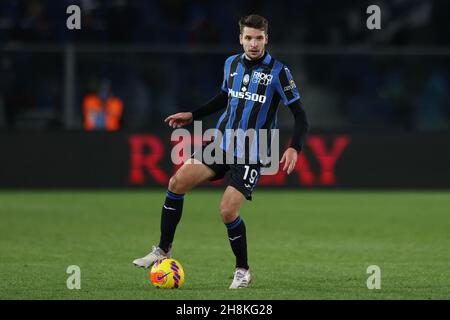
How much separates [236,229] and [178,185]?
0.56 meters

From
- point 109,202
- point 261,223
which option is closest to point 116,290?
point 261,223

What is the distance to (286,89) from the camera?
25.7 ft

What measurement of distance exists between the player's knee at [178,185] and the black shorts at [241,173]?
0.71ft

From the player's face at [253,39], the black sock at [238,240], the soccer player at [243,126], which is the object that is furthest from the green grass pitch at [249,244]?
the player's face at [253,39]

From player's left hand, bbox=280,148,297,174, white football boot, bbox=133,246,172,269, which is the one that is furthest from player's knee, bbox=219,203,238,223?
white football boot, bbox=133,246,172,269

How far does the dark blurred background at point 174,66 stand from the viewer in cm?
1781

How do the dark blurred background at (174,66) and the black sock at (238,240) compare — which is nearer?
the black sock at (238,240)

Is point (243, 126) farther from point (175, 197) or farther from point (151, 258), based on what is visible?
point (151, 258)

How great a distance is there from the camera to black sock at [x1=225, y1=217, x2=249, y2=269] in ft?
25.7

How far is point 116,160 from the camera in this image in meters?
17.6

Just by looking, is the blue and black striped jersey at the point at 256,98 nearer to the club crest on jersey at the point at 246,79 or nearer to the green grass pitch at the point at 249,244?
the club crest on jersey at the point at 246,79

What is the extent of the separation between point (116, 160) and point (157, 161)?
0.69m
